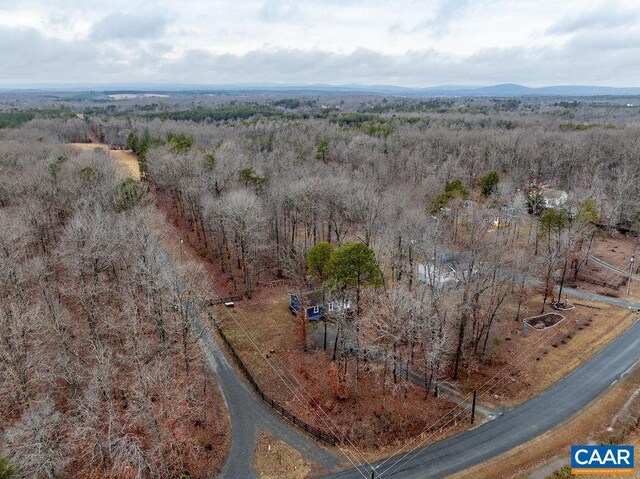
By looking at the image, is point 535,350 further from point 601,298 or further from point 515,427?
point 601,298

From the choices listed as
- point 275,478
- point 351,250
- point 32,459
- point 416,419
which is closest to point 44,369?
point 32,459

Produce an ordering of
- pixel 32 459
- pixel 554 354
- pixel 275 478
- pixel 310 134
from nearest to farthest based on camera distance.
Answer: pixel 32 459
pixel 275 478
pixel 554 354
pixel 310 134

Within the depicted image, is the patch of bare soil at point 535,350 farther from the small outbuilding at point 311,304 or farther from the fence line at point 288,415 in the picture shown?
the small outbuilding at point 311,304

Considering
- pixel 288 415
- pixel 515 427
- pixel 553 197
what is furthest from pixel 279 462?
pixel 553 197

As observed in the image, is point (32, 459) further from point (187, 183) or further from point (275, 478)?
point (187, 183)

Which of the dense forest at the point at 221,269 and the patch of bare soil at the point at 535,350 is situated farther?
the patch of bare soil at the point at 535,350

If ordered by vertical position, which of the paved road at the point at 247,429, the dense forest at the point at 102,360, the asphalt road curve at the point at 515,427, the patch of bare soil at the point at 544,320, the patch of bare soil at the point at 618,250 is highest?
the dense forest at the point at 102,360

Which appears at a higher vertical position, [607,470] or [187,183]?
[187,183]

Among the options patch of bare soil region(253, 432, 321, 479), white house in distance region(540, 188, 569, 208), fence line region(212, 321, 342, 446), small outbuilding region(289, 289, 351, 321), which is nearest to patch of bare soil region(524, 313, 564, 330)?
small outbuilding region(289, 289, 351, 321)

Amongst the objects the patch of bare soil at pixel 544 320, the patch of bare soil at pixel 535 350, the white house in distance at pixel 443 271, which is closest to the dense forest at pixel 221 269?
the white house in distance at pixel 443 271
